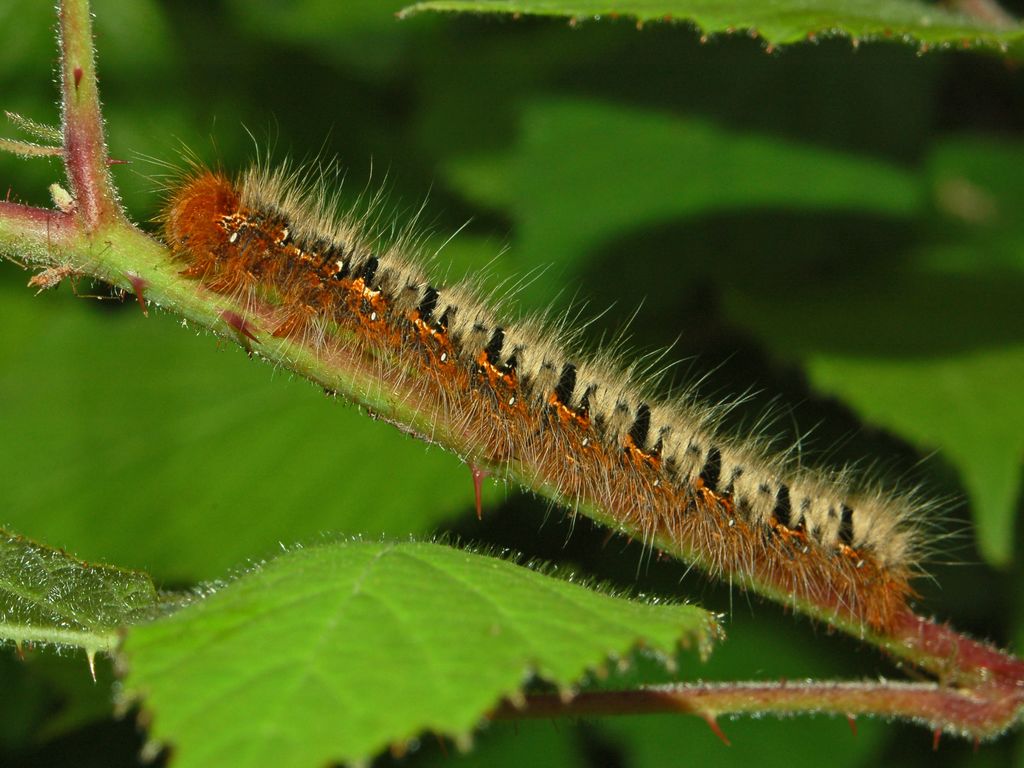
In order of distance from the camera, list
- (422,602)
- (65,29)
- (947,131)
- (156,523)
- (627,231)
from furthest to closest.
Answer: (947,131) → (627,231) → (156,523) → (65,29) → (422,602)

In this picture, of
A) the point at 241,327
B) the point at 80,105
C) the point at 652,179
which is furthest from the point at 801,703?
the point at 652,179

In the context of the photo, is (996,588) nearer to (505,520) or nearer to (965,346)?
(965,346)

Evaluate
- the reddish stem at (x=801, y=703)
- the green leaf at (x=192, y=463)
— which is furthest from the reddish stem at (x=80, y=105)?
the green leaf at (x=192, y=463)

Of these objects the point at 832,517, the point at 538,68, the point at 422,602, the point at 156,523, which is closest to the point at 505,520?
the point at 156,523

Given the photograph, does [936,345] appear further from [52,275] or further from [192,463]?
[52,275]

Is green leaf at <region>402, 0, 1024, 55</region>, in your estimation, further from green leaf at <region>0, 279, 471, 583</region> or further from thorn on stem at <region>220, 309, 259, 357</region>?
green leaf at <region>0, 279, 471, 583</region>

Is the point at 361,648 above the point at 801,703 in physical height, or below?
above

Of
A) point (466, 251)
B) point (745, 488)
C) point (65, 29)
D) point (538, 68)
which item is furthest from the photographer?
point (538, 68)

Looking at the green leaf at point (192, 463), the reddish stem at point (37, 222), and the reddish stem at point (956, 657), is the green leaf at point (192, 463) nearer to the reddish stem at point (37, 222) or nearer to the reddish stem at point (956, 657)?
the reddish stem at point (956, 657)
